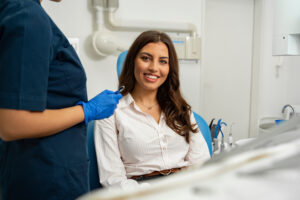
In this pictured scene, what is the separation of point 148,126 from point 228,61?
198cm

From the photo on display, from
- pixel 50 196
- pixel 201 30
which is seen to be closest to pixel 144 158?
pixel 50 196

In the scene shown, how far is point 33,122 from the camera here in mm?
767

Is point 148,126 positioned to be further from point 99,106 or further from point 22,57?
point 22,57

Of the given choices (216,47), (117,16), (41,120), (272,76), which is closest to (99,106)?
(41,120)

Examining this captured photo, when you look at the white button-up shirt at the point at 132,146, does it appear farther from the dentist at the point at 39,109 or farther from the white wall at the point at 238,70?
the white wall at the point at 238,70

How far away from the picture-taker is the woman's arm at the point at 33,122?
29.0 inches

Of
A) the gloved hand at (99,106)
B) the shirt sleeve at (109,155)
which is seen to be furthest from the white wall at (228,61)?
the gloved hand at (99,106)

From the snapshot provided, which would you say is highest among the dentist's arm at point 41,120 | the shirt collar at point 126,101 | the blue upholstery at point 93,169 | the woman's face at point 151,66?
the woman's face at point 151,66

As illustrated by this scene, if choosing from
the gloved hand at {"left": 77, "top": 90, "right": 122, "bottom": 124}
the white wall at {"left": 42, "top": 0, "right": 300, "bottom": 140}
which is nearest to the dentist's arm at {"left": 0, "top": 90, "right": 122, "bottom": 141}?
the gloved hand at {"left": 77, "top": 90, "right": 122, "bottom": 124}

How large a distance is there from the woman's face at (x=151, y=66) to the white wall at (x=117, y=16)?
0.88 metres

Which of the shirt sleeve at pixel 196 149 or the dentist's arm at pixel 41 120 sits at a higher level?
the dentist's arm at pixel 41 120

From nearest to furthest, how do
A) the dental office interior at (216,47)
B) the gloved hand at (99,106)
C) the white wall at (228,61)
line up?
the gloved hand at (99,106)
the dental office interior at (216,47)
the white wall at (228,61)

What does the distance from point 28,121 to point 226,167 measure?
671 mm

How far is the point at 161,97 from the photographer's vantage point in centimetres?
165
